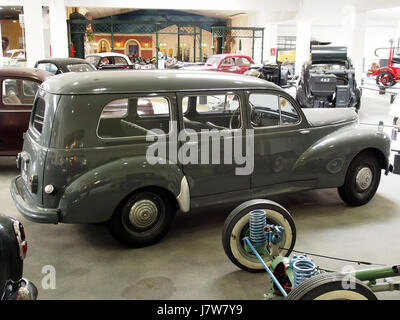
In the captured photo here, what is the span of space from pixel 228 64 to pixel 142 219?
46.2ft

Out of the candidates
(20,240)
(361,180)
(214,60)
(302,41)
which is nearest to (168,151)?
(20,240)

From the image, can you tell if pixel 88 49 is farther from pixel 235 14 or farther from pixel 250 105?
pixel 250 105

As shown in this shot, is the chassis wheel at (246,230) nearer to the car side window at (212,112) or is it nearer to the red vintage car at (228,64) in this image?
the car side window at (212,112)

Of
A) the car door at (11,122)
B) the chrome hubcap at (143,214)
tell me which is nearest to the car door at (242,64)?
the car door at (11,122)

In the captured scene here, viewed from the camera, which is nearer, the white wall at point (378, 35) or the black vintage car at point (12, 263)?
the black vintage car at point (12, 263)

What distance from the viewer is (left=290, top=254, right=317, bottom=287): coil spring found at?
2.90 m

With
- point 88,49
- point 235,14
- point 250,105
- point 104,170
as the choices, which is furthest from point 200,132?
point 235,14

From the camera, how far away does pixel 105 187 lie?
13.1ft

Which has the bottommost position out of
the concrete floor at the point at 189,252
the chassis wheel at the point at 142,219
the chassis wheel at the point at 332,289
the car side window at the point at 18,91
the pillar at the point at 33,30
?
the concrete floor at the point at 189,252

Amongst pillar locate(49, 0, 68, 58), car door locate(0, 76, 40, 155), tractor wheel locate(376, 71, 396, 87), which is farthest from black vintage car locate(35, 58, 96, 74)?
tractor wheel locate(376, 71, 396, 87)

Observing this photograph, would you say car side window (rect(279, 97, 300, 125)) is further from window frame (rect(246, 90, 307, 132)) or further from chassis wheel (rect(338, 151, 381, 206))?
chassis wheel (rect(338, 151, 381, 206))

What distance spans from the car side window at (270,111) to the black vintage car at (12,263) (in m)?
2.92

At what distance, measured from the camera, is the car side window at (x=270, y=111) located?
5.00 meters
